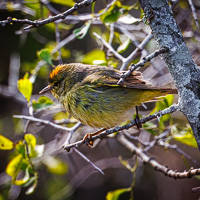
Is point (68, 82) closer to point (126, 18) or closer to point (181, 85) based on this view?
point (126, 18)

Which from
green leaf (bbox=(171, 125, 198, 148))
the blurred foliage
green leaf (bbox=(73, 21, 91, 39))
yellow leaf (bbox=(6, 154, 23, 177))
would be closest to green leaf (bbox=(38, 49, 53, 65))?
the blurred foliage

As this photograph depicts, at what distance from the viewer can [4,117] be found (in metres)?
6.57

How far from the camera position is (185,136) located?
11.3 feet

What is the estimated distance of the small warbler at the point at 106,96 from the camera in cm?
344

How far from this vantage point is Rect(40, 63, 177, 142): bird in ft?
11.3

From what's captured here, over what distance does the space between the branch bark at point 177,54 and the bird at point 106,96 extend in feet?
3.35

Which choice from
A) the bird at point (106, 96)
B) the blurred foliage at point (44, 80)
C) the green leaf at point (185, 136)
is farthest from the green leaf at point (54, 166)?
the green leaf at point (185, 136)

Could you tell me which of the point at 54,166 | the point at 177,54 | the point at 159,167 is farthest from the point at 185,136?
the point at 54,166

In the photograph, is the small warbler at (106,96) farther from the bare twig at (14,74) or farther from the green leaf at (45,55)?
the bare twig at (14,74)

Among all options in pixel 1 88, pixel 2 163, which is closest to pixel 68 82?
pixel 1 88

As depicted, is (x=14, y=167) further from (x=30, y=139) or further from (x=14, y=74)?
(x=14, y=74)

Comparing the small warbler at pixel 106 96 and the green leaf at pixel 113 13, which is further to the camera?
the green leaf at pixel 113 13

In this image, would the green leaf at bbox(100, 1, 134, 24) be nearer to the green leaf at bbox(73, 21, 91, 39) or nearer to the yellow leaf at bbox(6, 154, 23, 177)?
the green leaf at bbox(73, 21, 91, 39)

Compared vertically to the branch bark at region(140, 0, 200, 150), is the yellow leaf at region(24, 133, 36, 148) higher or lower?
lower
